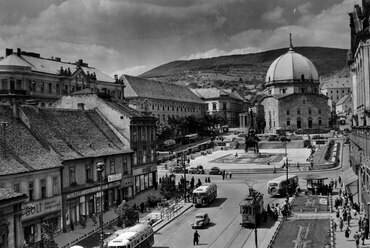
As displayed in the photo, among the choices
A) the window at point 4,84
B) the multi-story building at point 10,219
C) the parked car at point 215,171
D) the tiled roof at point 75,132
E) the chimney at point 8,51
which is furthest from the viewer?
the chimney at point 8,51

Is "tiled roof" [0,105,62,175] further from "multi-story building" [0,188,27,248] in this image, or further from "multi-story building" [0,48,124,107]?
"multi-story building" [0,48,124,107]

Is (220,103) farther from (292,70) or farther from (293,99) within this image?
(293,99)

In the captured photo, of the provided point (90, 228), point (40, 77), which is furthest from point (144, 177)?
point (40, 77)

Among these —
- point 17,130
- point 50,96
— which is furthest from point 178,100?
point 17,130

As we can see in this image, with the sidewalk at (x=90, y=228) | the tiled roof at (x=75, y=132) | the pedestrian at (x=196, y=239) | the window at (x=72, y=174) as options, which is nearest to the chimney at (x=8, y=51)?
the tiled roof at (x=75, y=132)

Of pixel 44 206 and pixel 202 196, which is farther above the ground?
pixel 44 206

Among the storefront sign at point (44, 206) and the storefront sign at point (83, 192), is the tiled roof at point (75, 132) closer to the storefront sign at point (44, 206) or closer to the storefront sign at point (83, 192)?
the storefront sign at point (83, 192)

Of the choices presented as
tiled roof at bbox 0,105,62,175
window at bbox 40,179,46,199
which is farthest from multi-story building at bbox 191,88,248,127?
window at bbox 40,179,46,199
